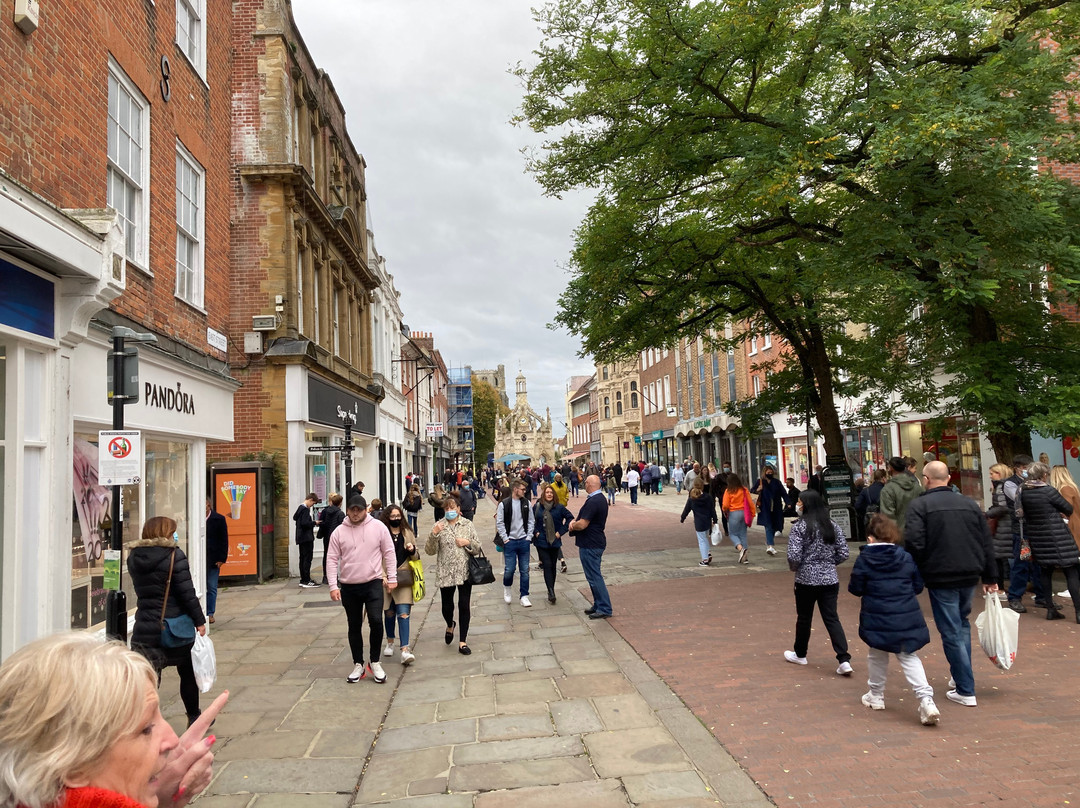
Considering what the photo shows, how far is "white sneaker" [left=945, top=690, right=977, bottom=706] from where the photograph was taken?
5.64m

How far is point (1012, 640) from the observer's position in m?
5.67

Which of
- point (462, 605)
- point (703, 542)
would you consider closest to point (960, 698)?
point (462, 605)

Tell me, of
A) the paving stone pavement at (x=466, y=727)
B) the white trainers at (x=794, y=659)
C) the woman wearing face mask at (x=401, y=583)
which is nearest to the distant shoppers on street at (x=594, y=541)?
the paving stone pavement at (x=466, y=727)

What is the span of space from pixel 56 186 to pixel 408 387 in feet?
105

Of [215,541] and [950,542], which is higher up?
[950,542]

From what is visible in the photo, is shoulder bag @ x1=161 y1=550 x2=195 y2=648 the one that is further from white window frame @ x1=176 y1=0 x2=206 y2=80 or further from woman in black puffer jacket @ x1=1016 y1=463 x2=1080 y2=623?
white window frame @ x1=176 y1=0 x2=206 y2=80

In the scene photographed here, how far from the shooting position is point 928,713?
5.19 meters

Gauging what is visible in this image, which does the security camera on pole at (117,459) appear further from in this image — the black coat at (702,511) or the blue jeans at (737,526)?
the blue jeans at (737,526)

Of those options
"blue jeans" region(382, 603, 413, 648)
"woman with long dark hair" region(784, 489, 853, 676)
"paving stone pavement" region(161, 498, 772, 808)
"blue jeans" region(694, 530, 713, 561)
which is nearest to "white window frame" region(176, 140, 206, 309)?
"paving stone pavement" region(161, 498, 772, 808)

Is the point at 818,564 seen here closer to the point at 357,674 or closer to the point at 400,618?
the point at 400,618

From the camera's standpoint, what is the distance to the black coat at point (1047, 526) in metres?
8.19

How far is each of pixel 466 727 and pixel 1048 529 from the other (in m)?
6.73

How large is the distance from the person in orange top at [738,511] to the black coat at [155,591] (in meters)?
10.4

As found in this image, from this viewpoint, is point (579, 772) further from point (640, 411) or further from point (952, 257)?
point (640, 411)
